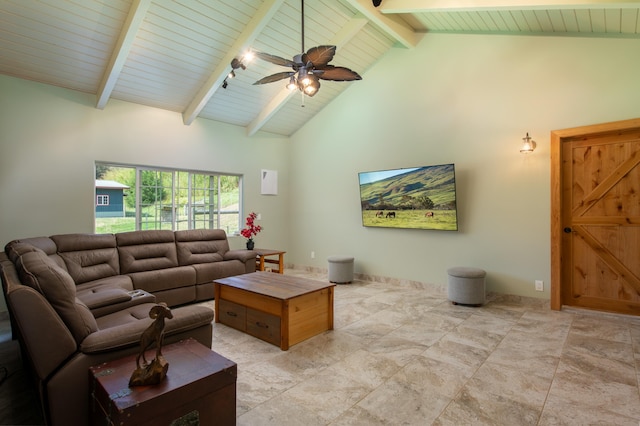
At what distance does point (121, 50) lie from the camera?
3766 mm

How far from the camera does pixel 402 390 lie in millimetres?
2221

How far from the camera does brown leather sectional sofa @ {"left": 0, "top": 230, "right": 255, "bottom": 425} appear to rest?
1.59 metres

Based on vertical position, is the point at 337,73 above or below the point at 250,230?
above

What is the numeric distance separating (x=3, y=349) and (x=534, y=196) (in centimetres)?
587

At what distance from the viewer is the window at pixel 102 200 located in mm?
4742

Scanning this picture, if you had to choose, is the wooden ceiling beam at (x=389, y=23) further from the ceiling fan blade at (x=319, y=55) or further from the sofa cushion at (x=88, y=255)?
the sofa cushion at (x=88, y=255)

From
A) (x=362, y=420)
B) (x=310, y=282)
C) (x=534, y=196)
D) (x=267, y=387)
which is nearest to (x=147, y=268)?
(x=310, y=282)

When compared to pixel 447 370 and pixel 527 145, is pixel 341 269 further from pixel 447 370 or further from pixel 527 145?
pixel 527 145

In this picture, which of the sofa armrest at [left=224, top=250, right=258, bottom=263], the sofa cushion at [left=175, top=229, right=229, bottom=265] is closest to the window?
the sofa cushion at [left=175, top=229, right=229, bottom=265]

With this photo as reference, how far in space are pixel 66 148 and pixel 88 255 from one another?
5.13ft

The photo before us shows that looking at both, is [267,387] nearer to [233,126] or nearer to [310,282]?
[310,282]

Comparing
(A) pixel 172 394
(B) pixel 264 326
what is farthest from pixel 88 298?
(A) pixel 172 394

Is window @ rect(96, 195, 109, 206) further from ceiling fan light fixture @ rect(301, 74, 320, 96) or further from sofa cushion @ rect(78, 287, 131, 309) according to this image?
ceiling fan light fixture @ rect(301, 74, 320, 96)

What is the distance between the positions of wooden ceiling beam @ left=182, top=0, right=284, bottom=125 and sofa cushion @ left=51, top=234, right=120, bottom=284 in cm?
235
